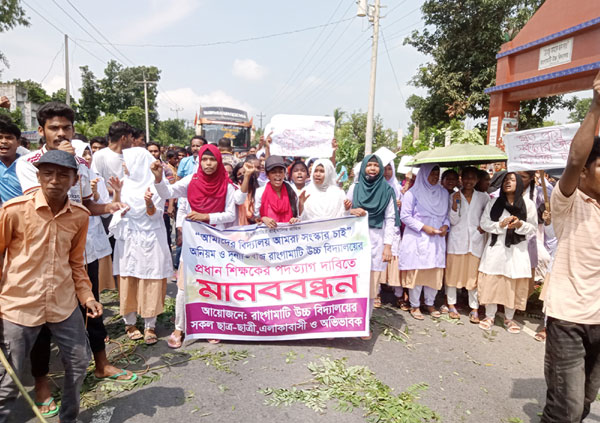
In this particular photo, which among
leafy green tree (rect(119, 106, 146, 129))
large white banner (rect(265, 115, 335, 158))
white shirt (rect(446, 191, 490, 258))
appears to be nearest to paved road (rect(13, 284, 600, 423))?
white shirt (rect(446, 191, 490, 258))

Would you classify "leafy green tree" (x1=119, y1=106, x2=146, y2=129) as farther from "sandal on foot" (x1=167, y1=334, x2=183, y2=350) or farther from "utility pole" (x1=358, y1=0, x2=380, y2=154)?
"sandal on foot" (x1=167, y1=334, x2=183, y2=350)

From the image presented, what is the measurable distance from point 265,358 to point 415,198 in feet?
8.74

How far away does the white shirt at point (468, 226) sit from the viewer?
479 cm

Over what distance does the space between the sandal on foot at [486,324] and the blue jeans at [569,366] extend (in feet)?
6.86

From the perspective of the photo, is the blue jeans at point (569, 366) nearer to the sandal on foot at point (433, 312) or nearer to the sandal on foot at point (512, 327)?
the sandal on foot at point (512, 327)

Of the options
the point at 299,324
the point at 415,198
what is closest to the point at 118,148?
the point at 299,324

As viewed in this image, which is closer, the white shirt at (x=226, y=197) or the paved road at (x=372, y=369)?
the paved road at (x=372, y=369)

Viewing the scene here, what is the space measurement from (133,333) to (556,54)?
8406 mm

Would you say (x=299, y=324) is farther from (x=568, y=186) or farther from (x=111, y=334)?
(x=568, y=186)

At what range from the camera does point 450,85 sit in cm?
1521

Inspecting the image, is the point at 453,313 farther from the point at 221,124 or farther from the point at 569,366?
the point at 221,124

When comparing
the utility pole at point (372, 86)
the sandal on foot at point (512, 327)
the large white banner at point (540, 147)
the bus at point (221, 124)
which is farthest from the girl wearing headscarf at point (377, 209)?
the bus at point (221, 124)

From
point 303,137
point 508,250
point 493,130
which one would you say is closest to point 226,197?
point 303,137

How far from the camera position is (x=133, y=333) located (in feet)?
12.9
